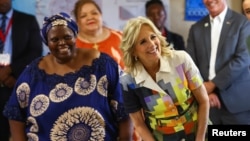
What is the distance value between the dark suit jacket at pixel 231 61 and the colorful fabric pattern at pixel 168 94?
96cm

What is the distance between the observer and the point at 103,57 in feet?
5.96

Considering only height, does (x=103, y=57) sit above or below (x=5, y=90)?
above

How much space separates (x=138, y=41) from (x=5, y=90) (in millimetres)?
1705

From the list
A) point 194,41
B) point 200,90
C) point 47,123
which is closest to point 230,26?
point 194,41

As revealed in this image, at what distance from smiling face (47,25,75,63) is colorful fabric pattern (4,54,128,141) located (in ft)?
0.32

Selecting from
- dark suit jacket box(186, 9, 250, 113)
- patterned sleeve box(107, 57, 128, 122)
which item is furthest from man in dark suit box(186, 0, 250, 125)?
patterned sleeve box(107, 57, 128, 122)

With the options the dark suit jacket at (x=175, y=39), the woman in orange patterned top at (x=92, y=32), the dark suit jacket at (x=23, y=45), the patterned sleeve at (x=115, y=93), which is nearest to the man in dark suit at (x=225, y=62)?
the dark suit jacket at (x=175, y=39)

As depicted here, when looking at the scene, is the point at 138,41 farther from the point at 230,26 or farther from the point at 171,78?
the point at 230,26

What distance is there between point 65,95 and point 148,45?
1.40 ft

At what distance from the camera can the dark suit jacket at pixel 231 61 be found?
2671mm

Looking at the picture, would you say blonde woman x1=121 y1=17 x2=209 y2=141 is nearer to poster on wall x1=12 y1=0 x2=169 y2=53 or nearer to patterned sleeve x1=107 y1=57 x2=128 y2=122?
patterned sleeve x1=107 y1=57 x2=128 y2=122

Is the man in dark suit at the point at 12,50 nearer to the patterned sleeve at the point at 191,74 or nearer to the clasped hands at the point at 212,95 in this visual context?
the clasped hands at the point at 212,95

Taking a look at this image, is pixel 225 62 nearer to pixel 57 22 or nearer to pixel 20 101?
pixel 57 22

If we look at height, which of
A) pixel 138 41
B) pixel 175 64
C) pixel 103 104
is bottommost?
pixel 103 104
